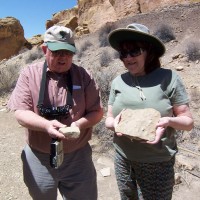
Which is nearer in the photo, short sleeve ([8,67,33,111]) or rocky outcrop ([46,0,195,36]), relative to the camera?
short sleeve ([8,67,33,111])

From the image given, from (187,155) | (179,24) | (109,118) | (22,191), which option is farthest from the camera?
(179,24)

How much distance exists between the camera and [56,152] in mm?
2178

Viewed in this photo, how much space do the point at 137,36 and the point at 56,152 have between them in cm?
100

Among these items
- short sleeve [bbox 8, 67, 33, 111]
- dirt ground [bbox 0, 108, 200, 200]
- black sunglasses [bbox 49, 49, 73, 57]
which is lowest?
dirt ground [bbox 0, 108, 200, 200]

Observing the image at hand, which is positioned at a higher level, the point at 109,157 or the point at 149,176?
the point at 149,176

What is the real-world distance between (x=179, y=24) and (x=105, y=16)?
10.9 m

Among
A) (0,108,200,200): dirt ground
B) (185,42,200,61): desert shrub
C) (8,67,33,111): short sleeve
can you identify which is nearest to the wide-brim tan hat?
(8,67,33,111): short sleeve

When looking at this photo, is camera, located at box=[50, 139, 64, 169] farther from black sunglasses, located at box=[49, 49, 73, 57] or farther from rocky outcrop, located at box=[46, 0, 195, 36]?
rocky outcrop, located at box=[46, 0, 195, 36]

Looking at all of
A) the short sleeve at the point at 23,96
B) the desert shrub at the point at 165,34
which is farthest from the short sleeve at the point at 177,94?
the desert shrub at the point at 165,34

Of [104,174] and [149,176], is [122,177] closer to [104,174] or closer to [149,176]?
[149,176]

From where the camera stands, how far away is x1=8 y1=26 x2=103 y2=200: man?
2275 mm

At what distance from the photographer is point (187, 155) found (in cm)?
470

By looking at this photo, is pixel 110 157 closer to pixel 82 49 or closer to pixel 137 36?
pixel 137 36

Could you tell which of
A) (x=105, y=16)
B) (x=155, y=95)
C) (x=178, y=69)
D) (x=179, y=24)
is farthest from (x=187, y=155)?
(x=105, y=16)
